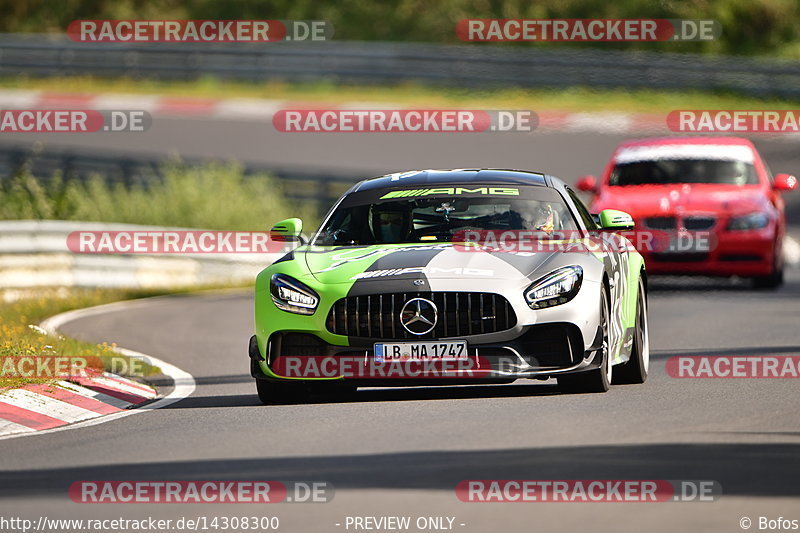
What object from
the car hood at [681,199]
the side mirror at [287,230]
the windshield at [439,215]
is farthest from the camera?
the car hood at [681,199]

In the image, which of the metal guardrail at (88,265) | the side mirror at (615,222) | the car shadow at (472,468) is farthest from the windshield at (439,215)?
the metal guardrail at (88,265)

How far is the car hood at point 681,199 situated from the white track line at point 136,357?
5563 mm

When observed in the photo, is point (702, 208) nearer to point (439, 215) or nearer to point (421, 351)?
point (439, 215)

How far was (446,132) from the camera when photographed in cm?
3166

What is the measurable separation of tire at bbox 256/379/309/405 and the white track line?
2.63 feet

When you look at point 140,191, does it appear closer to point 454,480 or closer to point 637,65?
point 637,65

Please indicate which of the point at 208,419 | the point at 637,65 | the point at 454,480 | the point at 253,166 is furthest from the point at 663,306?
the point at 637,65

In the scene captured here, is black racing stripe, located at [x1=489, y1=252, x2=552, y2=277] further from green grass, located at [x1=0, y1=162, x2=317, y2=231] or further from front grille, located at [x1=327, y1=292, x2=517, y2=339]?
green grass, located at [x1=0, y1=162, x2=317, y2=231]

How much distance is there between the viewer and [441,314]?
998cm

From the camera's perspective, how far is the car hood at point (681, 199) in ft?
61.4

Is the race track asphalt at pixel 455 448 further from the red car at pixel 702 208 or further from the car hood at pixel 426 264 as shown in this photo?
the red car at pixel 702 208

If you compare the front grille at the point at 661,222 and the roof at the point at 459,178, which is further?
the front grille at the point at 661,222

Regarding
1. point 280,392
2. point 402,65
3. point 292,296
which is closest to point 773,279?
point 280,392

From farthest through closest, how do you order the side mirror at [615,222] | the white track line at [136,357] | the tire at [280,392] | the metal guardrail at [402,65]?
the metal guardrail at [402,65] < the side mirror at [615,222] < the tire at [280,392] < the white track line at [136,357]
